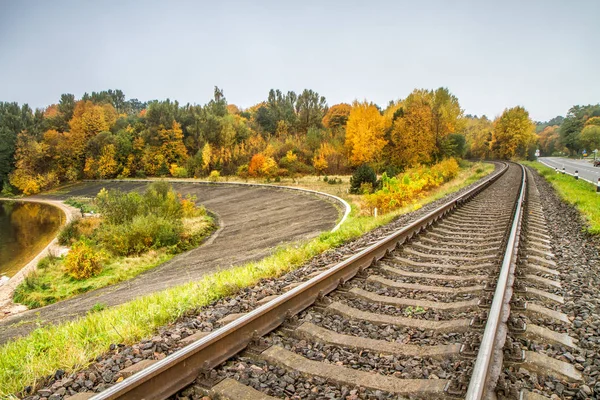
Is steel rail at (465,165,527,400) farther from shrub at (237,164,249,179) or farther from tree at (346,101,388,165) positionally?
shrub at (237,164,249,179)

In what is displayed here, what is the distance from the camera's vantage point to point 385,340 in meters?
3.89

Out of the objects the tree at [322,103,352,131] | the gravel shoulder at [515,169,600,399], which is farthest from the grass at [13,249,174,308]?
the tree at [322,103,352,131]

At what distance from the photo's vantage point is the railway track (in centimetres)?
304

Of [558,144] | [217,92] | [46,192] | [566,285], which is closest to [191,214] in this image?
[566,285]

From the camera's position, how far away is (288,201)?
33.1 metres

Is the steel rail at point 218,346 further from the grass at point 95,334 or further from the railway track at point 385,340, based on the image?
the grass at point 95,334

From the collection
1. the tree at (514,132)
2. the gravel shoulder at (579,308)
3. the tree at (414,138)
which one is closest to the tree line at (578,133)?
the tree at (514,132)

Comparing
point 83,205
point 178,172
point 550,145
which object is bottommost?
point 83,205

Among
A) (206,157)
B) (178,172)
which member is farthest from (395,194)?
(178,172)

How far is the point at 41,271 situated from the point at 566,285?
2124 centimetres

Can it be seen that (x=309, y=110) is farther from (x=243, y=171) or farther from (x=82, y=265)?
(x=82, y=265)

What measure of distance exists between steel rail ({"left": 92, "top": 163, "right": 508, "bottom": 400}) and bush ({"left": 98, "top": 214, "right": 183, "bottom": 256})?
54.8ft

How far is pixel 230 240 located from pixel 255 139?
46.9 metres

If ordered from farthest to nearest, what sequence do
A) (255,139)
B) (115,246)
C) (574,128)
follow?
1. (574,128)
2. (255,139)
3. (115,246)
